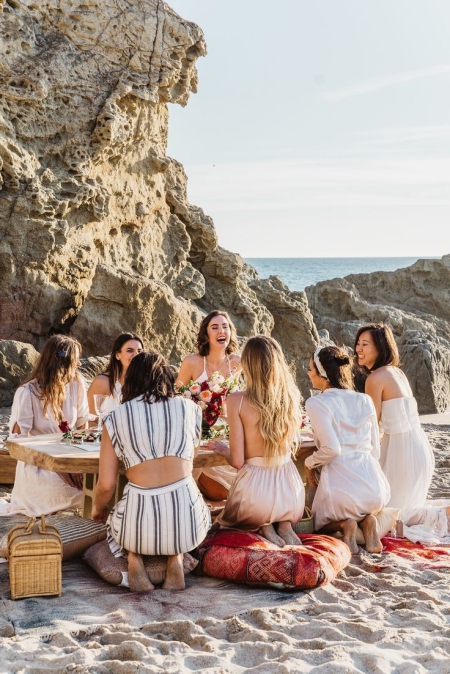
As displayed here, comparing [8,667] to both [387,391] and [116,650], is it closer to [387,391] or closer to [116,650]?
[116,650]

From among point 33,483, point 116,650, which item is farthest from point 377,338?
point 116,650

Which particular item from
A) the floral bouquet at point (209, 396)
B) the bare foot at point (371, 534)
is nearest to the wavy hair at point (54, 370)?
the floral bouquet at point (209, 396)

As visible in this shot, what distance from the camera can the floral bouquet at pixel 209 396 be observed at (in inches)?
239

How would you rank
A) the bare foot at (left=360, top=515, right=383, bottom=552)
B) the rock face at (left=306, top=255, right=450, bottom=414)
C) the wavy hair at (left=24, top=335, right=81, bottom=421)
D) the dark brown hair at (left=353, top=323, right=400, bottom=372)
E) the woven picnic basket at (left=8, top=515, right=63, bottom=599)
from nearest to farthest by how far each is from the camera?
the woven picnic basket at (left=8, top=515, right=63, bottom=599) → the bare foot at (left=360, top=515, right=383, bottom=552) → the wavy hair at (left=24, top=335, right=81, bottom=421) → the dark brown hair at (left=353, top=323, right=400, bottom=372) → the rock face at (left=306, top=255, right=450, bottom=414)

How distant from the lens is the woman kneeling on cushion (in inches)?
201

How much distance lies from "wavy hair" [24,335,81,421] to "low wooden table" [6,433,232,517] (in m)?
0.32

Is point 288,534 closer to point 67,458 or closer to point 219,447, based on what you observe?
point 219,447

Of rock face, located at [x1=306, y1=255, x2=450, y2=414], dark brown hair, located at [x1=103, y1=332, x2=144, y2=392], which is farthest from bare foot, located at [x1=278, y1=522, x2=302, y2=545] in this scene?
rock face, located at [x1=306, y1=255, x2=450, y2=414]

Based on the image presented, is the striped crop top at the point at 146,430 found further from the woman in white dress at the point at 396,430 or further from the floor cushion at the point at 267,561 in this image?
the woman in white dress at the point at 396,430

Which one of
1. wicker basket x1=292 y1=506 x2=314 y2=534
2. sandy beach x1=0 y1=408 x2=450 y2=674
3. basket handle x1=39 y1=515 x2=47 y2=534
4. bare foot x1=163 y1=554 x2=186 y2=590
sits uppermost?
basket handle x1=39 y1=515 x2=47 y2=534

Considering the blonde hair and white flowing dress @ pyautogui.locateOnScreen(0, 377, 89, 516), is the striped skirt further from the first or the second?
white flowing dress @ pyautogui.locateOnScreen(0, 377, 89, 516)

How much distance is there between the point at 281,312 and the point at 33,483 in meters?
9.95

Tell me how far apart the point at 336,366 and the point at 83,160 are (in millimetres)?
8137

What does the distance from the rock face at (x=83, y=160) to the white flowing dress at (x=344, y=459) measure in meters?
6.81
